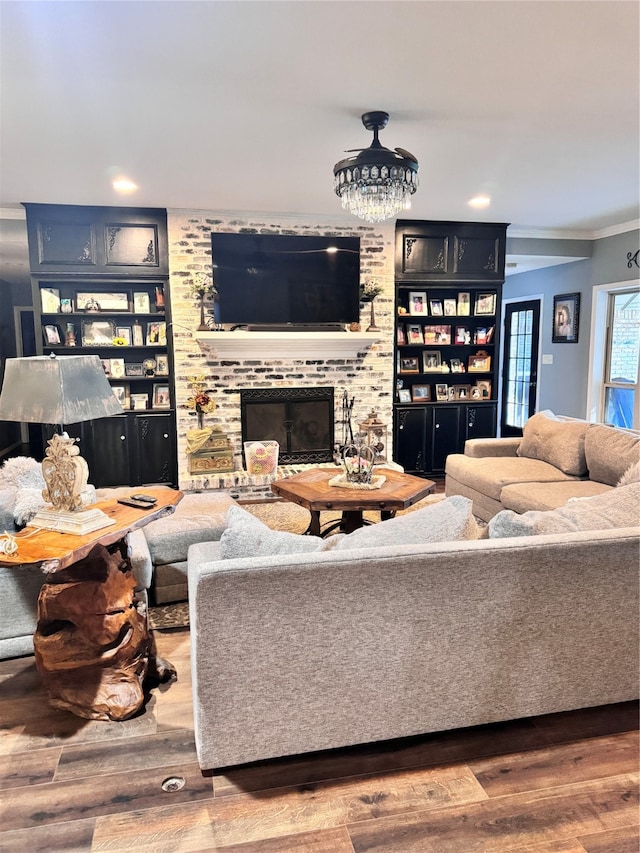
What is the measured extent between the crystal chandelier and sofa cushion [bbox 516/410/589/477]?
2160 millimetres

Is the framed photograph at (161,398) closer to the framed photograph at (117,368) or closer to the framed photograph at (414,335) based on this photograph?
the framed photograph at (117,368)

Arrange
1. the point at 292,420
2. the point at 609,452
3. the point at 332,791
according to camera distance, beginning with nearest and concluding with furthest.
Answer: the point at 332,791
the point at 609,452
the point at 292,420

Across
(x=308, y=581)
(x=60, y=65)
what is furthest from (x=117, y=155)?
(x=308, y=581)

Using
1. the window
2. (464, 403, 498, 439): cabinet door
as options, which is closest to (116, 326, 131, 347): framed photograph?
(464, 403, 498, 439): cabinet door

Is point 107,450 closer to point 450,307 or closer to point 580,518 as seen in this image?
point 450,307

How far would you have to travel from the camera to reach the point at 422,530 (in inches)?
75.7

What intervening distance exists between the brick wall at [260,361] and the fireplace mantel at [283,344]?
2.4 inches

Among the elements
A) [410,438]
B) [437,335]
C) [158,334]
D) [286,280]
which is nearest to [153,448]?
[158,334]

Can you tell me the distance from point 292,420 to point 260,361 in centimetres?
68

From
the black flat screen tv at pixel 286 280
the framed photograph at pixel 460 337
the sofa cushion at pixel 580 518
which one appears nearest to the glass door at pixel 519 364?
the framed photograph at pixel 460 337

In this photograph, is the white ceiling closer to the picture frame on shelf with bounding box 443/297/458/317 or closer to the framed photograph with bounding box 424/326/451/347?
the picture frame on shelf with bounding box 443/297/458/317

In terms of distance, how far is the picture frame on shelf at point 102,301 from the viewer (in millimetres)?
5363

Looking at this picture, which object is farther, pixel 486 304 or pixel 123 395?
pixel 486 304

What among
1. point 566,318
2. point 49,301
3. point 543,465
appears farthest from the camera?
point 566,318
